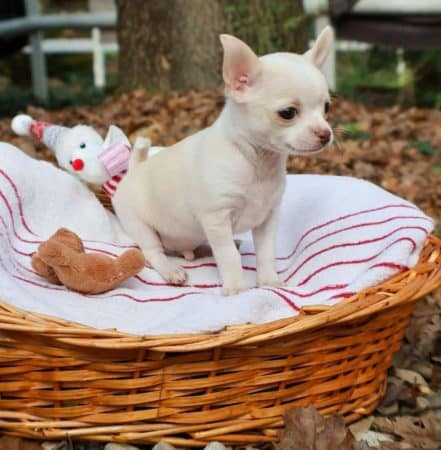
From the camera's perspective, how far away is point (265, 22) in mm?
4559

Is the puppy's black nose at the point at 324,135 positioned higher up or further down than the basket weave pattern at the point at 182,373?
higher up

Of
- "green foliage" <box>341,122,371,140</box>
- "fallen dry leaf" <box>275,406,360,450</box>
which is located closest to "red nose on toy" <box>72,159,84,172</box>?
"fallen dry leaf" <box>275,406,360,450</box>

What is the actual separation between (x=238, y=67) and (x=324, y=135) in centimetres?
27

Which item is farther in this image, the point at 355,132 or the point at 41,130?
the point at 355,132

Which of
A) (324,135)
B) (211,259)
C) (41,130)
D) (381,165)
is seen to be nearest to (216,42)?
(381,165)

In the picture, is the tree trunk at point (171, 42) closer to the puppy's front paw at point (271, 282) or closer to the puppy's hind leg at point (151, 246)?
the puppy's hind leg at point (151, 246)

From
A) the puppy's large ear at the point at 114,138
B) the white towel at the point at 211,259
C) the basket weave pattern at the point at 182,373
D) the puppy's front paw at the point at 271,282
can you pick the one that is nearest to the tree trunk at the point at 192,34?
the puppy's large ear at the point at 114,138

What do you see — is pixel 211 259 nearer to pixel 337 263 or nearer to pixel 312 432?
pixel 337 263

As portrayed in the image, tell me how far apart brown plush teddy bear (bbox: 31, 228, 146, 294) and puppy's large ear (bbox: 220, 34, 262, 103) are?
55 centimetres

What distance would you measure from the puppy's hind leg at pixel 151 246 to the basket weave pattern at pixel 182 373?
662mm

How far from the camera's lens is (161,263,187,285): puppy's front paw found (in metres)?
2.43

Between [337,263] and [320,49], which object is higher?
[320,49]

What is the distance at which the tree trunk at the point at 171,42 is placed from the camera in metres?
4.59

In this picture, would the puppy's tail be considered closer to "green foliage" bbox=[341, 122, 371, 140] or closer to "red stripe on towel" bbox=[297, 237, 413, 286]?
"red stripe on towel" bbox=[297, 237, 413, 286]
